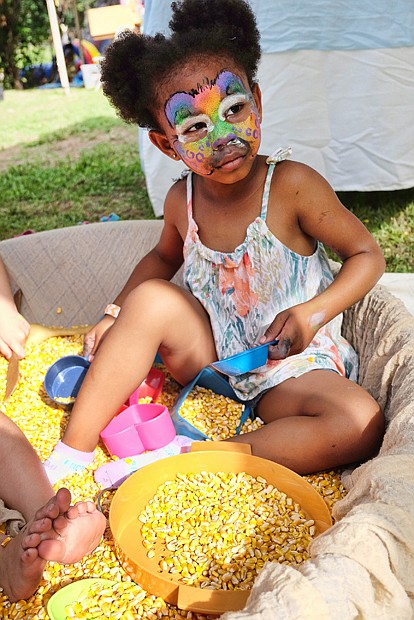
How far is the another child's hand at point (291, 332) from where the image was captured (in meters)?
1.44

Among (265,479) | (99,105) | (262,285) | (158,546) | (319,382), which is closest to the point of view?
(158,546)

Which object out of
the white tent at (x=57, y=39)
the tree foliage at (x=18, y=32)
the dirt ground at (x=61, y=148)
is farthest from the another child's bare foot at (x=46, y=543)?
the tree foliage at (x=18, y=32)

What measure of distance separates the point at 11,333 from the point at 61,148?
378cm

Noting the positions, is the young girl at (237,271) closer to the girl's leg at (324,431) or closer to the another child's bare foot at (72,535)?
the girl's leg at (324,431)

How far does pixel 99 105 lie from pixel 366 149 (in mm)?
4723

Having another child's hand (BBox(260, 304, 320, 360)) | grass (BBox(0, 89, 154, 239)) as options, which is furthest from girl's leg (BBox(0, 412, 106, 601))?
grass (BBox(0, 89, 154, 239))

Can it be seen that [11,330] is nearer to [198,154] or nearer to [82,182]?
[198,154]

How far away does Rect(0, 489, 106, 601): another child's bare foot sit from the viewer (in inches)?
43.3

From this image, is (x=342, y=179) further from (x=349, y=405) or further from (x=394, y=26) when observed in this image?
(x=349, y=405)

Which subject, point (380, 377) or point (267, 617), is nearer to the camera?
point (267, 617)

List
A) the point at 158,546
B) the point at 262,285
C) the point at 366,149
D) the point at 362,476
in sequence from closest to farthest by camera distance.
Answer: the point at 362,476
the point at 158,546
the point at 262,285
the point at 366,149

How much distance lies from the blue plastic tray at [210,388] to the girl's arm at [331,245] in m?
0.28

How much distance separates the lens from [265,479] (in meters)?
1.40

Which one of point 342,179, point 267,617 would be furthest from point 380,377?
point 342,179
